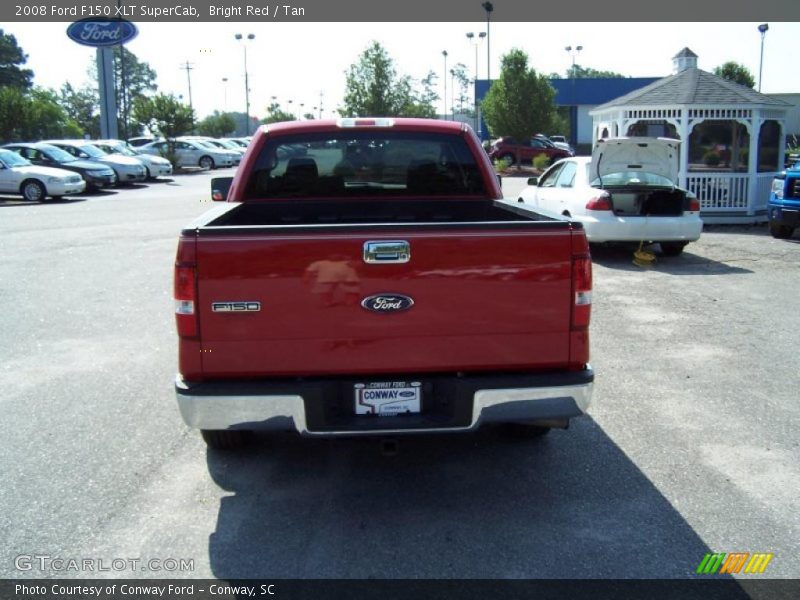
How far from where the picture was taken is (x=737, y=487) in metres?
4.46

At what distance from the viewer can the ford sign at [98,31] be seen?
1561 inches

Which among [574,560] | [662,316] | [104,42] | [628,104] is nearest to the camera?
[574,560]

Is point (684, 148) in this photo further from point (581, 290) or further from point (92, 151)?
point (92, 151)

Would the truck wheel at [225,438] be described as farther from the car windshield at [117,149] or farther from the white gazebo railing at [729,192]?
the car windshield at [117,149]

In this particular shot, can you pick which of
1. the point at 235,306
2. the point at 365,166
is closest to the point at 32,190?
the point at 365,166

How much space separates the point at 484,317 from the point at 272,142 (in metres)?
2.54

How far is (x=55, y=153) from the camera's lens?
26.4 metres

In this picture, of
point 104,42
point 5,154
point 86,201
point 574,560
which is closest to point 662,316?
point 574,560

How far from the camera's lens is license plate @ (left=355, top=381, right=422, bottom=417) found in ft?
12.8

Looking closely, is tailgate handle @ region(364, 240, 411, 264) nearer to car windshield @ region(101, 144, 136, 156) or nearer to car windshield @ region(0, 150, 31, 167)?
car windshield @ region(0, 150, 31, 167)

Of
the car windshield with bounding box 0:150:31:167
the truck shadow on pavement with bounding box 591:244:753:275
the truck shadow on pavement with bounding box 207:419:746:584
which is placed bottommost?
the truck shadow on pavement with bounding box 207:419:746:584

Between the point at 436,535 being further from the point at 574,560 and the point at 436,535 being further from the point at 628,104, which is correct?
the point at 628,104

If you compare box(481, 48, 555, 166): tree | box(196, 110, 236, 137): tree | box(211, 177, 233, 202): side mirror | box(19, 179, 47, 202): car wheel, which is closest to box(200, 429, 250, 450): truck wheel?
box(211, 177, 233, 202): side mirror

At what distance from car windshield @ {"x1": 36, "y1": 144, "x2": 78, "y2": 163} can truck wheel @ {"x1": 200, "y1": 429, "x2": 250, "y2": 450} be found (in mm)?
24134
